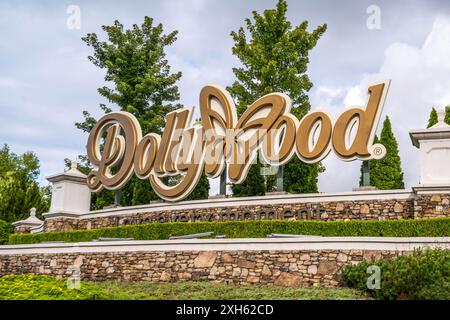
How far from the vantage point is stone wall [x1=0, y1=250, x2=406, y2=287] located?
1670cm

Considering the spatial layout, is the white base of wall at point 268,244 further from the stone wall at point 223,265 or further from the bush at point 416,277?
the bush at point 416,277

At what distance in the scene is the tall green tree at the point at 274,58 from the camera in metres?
36.4

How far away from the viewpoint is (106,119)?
102 ft

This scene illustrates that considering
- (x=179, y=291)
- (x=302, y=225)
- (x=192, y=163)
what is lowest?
(x=179, y=291)

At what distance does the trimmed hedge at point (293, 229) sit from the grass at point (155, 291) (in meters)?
3.63

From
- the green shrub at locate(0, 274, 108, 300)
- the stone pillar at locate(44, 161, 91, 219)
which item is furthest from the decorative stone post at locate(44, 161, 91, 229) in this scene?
the green shrub at locate(0, 274, 108, 300)

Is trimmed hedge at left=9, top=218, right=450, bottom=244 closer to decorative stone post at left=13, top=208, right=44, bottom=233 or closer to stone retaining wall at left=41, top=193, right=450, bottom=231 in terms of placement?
stone retaining wall at left=41, top=193, right=450, bottom=231

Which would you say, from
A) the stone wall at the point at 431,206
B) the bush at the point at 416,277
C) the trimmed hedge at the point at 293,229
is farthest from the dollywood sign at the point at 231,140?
the bush at the point at 416,277

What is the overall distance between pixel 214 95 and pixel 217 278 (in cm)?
1088

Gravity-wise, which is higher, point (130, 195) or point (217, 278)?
point (130, 195)

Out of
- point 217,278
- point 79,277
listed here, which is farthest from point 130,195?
point 217,278

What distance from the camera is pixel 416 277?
46.1ft

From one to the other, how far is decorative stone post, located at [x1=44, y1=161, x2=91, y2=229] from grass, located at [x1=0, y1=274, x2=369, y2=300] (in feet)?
43.2
